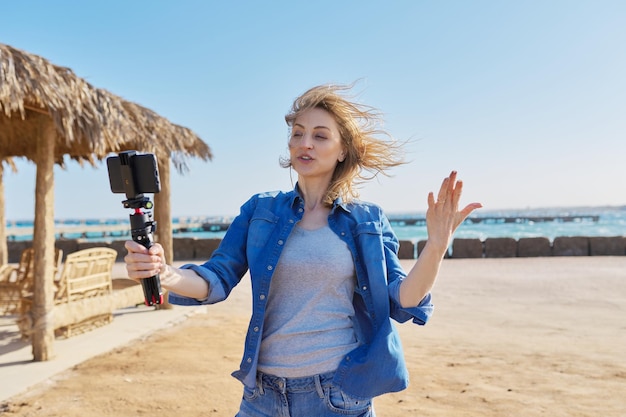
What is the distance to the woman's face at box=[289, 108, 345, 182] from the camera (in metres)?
1.98

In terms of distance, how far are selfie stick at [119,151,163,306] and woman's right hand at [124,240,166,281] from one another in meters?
0.02

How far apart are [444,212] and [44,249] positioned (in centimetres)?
483

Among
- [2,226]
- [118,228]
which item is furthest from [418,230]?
[2,226]

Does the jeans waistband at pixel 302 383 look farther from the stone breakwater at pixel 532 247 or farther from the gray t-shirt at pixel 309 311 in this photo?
the stone breakwater at pixel 532 247

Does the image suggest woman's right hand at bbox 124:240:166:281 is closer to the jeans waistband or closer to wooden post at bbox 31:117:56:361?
the jeans waistband

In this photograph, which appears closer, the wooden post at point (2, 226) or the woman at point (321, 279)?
the woman at point (321, 279)

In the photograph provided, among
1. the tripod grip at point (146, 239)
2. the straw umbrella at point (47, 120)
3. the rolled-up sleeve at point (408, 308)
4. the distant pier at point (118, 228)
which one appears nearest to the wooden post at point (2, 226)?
the straw umbrella at point (47, 120)

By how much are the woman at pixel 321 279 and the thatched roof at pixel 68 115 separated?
362cm

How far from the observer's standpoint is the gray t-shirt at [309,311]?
1.79m

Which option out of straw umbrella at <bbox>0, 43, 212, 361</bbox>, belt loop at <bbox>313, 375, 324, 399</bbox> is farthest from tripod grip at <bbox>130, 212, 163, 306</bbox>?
straw umbrella at <bbox>0, 43, 212, 361</bbox>

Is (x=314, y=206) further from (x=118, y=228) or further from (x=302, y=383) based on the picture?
(x=118, y=228)

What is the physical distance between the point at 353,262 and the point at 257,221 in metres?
0.39

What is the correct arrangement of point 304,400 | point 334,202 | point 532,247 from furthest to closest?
point 532,247
point 334,202
point 304,400

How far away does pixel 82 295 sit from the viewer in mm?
6566
